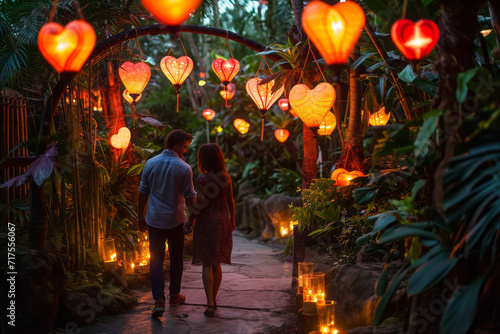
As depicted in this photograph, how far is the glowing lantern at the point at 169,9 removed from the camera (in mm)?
2762

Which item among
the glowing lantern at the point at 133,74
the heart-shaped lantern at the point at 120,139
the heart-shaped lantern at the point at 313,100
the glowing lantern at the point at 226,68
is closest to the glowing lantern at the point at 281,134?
the glowing lantern at the point at 226,68

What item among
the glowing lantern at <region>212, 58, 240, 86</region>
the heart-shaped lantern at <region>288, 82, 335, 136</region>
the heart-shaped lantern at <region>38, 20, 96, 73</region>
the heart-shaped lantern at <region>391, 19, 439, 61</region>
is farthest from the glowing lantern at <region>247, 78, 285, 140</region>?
the heart-shaped lantern at <region>38, 20, 96, 73</region>

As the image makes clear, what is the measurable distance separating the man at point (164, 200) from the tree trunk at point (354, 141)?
1.80 m

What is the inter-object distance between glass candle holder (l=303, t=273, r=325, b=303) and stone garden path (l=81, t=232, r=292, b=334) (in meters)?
0.55

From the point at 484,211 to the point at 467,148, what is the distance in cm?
32

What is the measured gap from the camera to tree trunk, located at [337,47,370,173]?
483 cm

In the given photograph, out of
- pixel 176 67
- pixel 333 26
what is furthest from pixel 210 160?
pixel 333 26

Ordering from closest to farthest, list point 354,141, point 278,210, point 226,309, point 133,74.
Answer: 1. point 226,309
2. point 354,141
3. point 133,74
4. point 278,210

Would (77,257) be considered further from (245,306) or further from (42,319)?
(245,306)

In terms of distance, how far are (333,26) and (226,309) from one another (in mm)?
2965

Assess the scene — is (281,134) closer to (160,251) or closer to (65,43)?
(160,251)

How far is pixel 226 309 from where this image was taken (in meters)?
Answer: 4.35

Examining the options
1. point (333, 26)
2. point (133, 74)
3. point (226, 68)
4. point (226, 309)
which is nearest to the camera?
point (333, 26)

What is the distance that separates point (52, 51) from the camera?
2.74 metres
